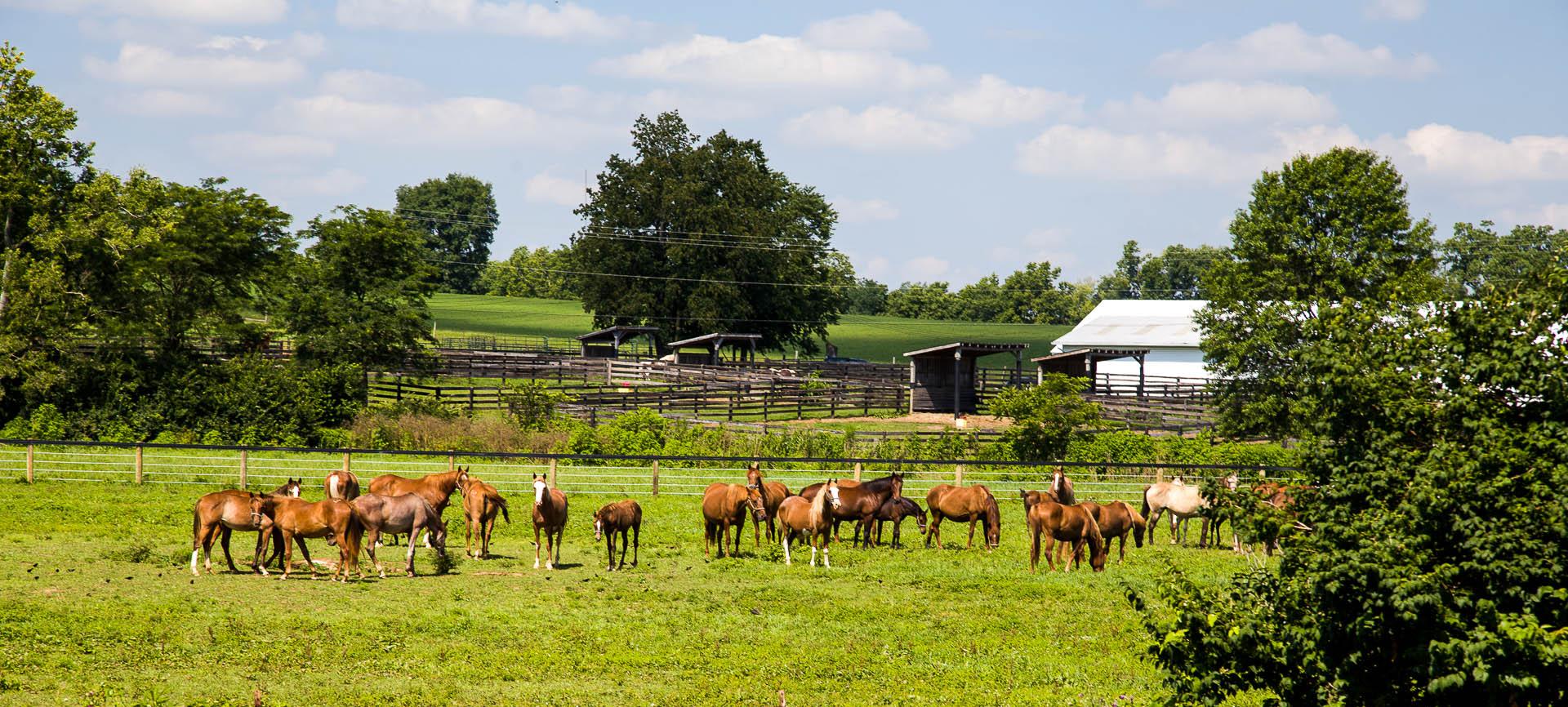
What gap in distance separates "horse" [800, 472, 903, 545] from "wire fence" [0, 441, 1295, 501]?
4.72 meters

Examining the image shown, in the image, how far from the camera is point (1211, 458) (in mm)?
33250

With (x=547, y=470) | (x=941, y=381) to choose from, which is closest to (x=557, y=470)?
(x=547, y=470)

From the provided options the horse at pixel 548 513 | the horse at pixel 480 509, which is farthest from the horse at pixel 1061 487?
the horse at pixel 480 509

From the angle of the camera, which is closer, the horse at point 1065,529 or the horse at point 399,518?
the horse at point 399,518

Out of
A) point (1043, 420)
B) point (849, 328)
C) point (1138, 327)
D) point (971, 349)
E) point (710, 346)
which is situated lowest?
point (1043, 420)

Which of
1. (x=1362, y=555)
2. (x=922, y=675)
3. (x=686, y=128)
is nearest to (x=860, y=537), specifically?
(x=922, y=675)

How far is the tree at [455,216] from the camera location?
162750 mm

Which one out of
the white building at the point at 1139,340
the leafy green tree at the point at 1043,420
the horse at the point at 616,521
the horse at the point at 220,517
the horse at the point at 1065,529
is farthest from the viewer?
the white building at the point at 1139,340

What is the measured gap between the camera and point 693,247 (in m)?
79.0

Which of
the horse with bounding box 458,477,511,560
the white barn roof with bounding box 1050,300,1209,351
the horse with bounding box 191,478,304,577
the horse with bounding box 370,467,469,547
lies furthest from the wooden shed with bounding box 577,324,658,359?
the horse with bounding box 191,478,304,577

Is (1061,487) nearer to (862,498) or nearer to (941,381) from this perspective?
(862,498)

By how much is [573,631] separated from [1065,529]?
810 cm

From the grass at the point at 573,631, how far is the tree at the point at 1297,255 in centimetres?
1998

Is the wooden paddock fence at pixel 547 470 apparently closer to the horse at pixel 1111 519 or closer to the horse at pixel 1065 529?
the horse at pixel 1111 519
